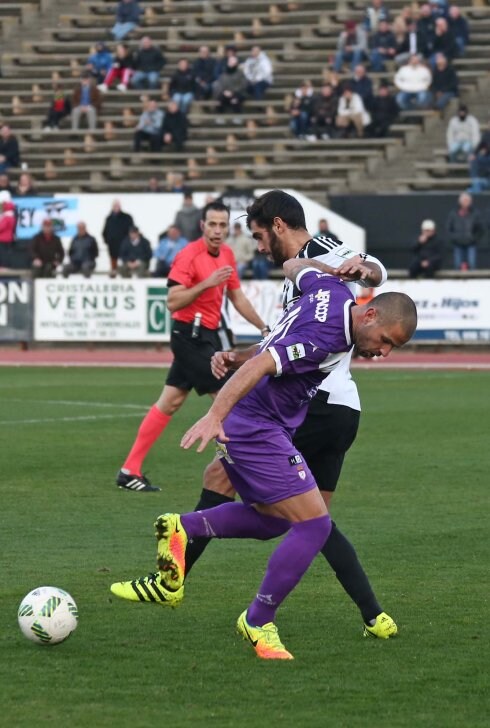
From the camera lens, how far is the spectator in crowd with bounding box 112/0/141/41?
3978cm

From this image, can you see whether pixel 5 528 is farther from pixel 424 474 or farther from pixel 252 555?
pixel 424 474

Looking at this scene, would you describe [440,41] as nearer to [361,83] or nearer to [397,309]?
[361,83]

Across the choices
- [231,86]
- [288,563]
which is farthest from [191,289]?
[231,86]

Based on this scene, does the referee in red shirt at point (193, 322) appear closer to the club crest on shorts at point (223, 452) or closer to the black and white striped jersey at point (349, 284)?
the black and white striped jersey at point (349, 284)

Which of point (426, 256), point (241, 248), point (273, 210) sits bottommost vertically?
point (241, 248)

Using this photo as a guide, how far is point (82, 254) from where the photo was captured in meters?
31.0

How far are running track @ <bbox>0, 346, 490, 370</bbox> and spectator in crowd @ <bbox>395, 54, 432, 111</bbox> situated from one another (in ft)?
25.8

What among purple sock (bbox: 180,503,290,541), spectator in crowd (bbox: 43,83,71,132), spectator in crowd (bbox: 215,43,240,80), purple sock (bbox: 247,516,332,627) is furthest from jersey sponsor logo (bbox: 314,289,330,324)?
spectator in crowd (bbox: 43,83,71,132)

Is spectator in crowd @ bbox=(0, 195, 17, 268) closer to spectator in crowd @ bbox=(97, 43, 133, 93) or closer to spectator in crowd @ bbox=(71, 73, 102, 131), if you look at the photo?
spectator in crowd @ bbox=(71, 73, 102, 131)

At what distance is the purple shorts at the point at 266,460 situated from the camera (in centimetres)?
677

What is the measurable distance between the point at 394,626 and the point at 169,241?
920 inches

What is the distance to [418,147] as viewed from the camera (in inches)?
1361

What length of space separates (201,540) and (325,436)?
2.58 ft

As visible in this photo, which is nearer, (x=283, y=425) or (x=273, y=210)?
(x=283, y=425)
